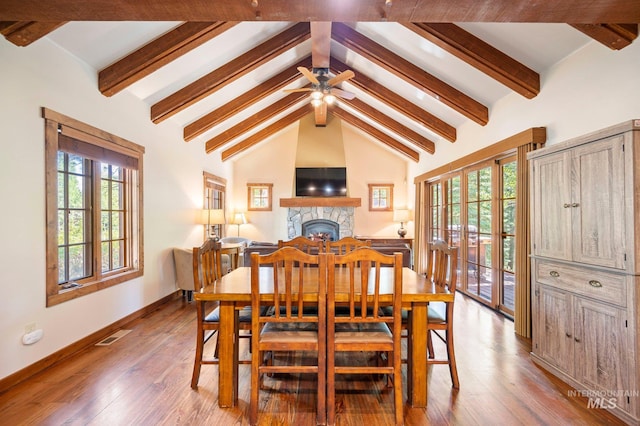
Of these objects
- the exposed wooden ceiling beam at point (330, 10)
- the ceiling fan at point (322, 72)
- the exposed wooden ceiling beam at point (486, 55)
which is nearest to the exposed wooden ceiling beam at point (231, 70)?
the ceiling fan at point (322, 72)

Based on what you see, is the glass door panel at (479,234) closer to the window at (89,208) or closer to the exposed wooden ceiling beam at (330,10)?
the exposed wooden ceiling beam at (330,10)

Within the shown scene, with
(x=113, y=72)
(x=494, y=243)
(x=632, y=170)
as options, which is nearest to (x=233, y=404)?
(x=632, y=170)

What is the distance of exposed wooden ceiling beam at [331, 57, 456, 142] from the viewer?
512cm

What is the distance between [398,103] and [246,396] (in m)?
4.65

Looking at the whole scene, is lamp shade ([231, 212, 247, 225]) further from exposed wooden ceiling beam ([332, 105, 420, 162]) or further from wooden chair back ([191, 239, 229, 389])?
wooden chair back ([191, 239, 229, 389])

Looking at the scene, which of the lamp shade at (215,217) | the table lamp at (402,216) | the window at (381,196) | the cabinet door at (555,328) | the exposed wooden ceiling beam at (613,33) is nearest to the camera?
the exposed wooden ceiling beam at (613,33)

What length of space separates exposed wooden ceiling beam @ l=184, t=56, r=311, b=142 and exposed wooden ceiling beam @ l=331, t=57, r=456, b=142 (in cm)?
85

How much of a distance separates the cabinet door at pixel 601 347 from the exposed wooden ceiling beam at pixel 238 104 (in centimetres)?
473

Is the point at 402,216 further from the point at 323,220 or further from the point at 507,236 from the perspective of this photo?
the point at 507,236

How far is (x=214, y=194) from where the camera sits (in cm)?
680

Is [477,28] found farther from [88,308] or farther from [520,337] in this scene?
[88,308]

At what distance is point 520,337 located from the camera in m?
3.25

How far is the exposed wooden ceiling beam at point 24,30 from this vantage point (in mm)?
2170

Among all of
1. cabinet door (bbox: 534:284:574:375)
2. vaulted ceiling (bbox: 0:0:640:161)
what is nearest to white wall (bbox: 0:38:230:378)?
vaulted ceiling (bbox: 0:0:640:161)
